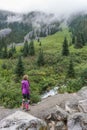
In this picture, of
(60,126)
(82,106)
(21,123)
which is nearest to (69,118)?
(60,126)

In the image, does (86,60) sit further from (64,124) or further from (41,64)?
(64,124)

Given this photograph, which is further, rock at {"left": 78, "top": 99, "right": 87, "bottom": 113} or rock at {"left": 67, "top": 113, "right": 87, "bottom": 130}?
rock at {"left": 78, "top": 99, "right": 87, "bottom": 113}

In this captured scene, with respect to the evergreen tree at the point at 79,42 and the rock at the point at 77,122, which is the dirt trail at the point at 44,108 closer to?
the rock at the point at 77,122

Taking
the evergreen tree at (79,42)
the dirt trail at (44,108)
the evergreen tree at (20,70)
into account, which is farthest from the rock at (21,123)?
the evergreen tree at (79,42)

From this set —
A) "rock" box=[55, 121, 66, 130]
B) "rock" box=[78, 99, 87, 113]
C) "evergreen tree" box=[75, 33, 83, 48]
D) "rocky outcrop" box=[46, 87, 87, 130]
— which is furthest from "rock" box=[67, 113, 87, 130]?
"evergreen tree" box=[75, 33, 83, 48]

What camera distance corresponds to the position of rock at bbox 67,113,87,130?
19844 millimetres

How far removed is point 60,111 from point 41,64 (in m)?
84.9

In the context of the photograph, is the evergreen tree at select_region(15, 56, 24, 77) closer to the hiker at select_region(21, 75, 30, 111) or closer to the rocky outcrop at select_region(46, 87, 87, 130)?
the hiker at select_region(21, 75, 30, 111)

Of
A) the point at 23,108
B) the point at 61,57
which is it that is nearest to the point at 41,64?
the point at 61,57

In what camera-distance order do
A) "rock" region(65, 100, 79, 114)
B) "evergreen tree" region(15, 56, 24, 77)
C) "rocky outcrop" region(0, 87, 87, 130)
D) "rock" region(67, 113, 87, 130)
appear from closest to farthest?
1. "rock" region(67, 113, 87, 130)
2. "rocky outcrop" region(0, 87, 87, 130)
3. "rock" region(65, 100, 79, 114)
4. "evergreen tree" region(15, 56, 24, 77)

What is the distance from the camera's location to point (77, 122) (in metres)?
20.1

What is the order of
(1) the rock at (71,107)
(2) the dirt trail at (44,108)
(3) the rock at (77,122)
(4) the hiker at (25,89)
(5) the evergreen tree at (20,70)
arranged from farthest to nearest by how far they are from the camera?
(5) the evergreen tree at (20,70)
(4) the hiker at (25,89)
(2) the dirt trail at (44,108)
(1) the rock at (71,107)
(3) the rock at (77,122)

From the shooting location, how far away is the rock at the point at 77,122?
19.8m

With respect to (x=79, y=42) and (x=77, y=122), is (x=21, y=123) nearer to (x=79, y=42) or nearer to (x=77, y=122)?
(x=77, y=122)
